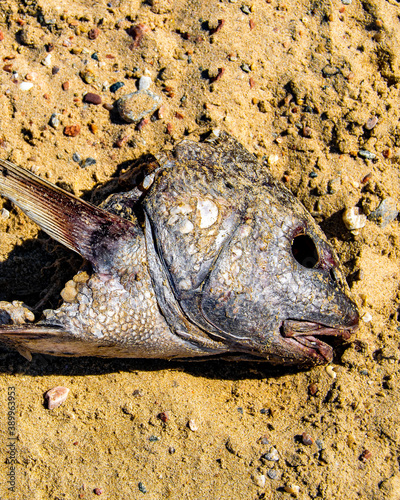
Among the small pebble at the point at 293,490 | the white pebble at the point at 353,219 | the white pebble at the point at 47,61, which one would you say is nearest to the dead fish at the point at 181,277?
the white pebble at the point at 353,219

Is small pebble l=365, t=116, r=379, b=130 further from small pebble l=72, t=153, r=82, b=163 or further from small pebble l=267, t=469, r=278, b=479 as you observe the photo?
small pebble l=267, t=469, r=278, b=479

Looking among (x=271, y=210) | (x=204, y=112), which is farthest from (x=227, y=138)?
(x=271, y=210)

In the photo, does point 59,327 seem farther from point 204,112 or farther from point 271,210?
point 204,112

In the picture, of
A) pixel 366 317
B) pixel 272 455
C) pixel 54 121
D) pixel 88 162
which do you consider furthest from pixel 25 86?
pixel 272 455

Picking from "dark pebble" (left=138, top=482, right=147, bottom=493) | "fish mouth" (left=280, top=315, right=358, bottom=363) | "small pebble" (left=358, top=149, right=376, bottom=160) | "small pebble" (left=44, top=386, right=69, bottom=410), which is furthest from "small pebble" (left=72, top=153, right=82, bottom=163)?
"dark pebble" (left=138, top=482, right=147, bottom=493)

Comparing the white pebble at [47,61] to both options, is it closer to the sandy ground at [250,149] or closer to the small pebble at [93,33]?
the sandy ground at [250,149]
